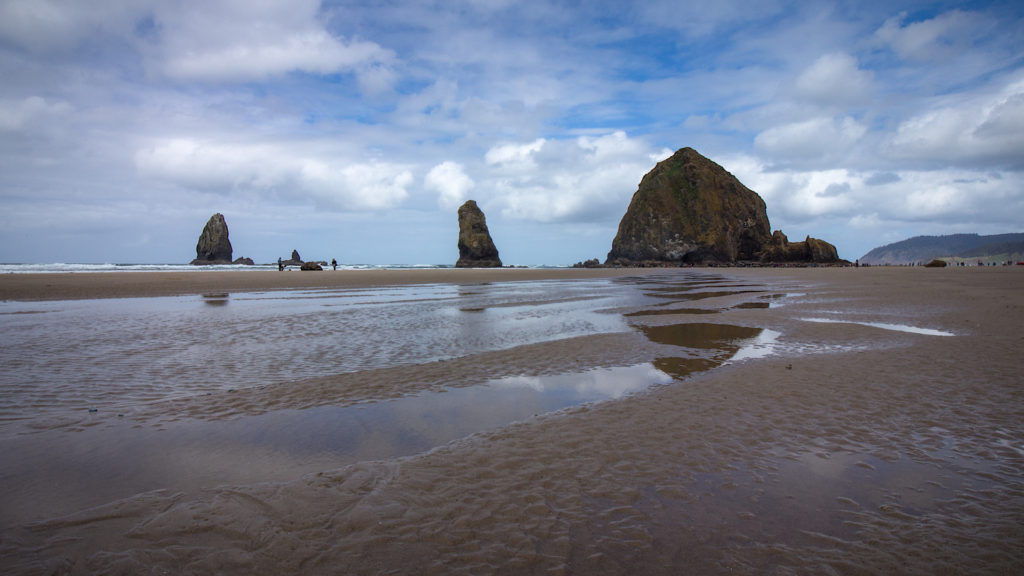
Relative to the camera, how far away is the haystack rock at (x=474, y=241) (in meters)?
97.8

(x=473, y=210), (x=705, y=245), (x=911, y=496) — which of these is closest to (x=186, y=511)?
(x=911, y=496)

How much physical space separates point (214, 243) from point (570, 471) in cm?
11375

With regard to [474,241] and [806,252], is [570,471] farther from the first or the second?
[806,252]

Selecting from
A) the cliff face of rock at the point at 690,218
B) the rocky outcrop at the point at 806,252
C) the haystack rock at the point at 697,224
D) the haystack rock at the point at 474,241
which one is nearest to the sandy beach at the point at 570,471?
the haystack rock at the point at 474,241

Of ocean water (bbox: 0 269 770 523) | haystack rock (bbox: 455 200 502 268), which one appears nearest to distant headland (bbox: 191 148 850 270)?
haystack rock (bbox: 455 200 502 268)

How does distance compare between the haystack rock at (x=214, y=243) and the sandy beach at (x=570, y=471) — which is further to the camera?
the haystack rock at (x=214, y=243)

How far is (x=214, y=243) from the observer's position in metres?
96.6

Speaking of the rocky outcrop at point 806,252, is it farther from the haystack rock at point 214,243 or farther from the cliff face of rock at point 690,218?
the haystack rock at point 214,243

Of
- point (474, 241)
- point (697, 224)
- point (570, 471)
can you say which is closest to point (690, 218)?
point (697, 224)

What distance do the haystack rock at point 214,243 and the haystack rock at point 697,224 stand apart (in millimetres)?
90275

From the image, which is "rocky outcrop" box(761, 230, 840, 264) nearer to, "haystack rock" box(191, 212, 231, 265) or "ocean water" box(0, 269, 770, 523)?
"ocean water" box(0, 269, 770, 523)

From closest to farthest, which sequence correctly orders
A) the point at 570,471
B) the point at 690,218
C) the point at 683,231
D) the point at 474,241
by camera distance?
the point at 570,471 < the point at 474,241 < the point at 683,231 < the point at 690,218

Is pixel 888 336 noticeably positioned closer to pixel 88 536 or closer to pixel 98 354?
pixel 88 536

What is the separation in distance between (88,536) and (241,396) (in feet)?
12.5
